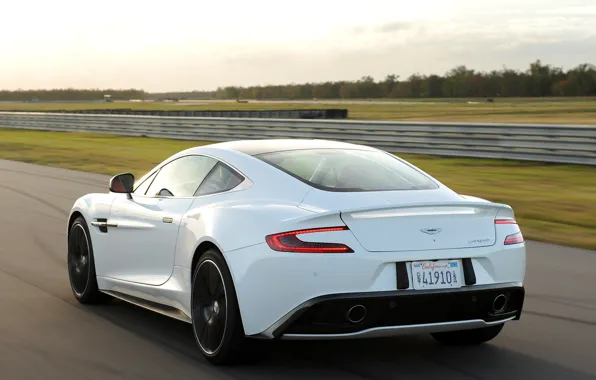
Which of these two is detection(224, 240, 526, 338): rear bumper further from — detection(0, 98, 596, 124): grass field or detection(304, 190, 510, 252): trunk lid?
detection(0, 98, 596, 124): grass field

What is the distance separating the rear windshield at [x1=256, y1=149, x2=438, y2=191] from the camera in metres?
5.95

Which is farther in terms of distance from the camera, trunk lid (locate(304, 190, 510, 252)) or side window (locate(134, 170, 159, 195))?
side window (locate(134, 170, 159, 195))

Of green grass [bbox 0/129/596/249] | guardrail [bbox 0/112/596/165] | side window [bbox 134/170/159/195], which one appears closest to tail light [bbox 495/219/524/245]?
side window [bbox 134/170/159/195]

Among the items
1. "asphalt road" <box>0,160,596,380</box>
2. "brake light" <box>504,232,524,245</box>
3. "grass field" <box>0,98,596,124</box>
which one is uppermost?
"brake light" <box>504,232,524,245</box>

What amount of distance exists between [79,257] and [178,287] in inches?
74.3

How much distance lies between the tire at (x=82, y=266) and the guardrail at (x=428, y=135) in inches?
568

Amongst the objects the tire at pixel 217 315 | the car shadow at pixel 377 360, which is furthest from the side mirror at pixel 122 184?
the tire at pixel 217 315

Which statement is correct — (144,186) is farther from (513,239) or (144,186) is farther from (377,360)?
(513,239)

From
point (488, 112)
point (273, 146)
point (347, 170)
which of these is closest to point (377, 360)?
point (347, 170)

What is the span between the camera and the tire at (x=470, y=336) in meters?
6.22

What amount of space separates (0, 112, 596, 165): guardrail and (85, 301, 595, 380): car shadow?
591 inches

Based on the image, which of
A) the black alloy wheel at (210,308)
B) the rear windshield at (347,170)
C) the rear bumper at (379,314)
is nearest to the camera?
the rear bumper at (379,314)

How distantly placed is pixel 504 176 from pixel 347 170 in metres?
14.3

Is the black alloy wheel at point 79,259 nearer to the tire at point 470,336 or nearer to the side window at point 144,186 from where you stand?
the side window at point 144,186
